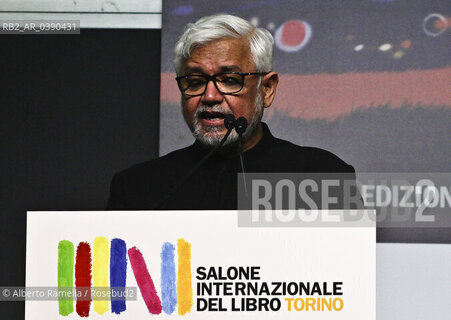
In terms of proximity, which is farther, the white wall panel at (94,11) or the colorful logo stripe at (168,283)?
the white wall panel at (94,11)

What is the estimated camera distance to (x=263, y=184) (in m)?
2.53

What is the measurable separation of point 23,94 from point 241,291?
1953 millimetres

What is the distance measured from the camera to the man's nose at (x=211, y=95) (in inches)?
85.5

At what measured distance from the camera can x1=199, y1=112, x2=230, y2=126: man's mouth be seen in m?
2.14

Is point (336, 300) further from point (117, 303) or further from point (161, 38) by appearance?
point (161, 38)

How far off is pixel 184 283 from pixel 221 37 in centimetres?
117

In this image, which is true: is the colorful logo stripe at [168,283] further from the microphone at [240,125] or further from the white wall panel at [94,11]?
the white wall panel at [94,11]

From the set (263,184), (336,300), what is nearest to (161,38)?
(263,184)

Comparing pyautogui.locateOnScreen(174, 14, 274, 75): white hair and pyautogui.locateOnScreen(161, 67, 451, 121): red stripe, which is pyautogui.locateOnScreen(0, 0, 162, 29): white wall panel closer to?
pyautogui.locateOnScreen(161, 67, 451, 121): red stripe

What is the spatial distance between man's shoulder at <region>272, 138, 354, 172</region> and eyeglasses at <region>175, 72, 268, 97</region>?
403mm

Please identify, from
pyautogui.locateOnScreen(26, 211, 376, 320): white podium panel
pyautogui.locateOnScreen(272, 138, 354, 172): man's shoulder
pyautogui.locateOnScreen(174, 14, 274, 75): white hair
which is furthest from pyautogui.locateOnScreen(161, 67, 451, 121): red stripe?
pyautogui.locateOnScreen(26, 211, 376, 320): white podium panel

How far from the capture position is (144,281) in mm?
1362

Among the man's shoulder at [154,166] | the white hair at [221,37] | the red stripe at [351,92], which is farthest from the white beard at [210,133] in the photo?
the red stripe at [351,92]

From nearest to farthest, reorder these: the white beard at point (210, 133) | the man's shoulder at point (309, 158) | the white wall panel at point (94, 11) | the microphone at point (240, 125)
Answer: the microphone at point (240, 125)
the white beard at point (210, 133)
the man's shoulder at point (309, 158)
the white wall panel at point (94, 11)
